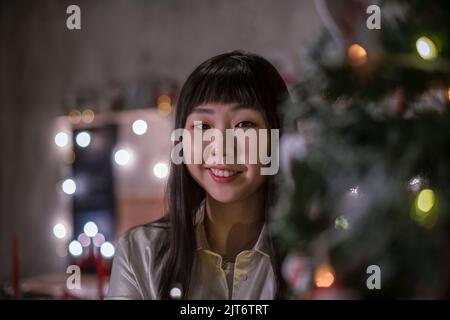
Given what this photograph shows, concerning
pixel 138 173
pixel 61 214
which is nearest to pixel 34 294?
pixel 61 214

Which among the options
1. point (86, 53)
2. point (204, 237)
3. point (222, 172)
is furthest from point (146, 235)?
point (86, 53)

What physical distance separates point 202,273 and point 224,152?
0.26 metres

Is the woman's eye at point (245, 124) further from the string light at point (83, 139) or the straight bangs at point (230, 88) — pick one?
the string light at point (83, 139)

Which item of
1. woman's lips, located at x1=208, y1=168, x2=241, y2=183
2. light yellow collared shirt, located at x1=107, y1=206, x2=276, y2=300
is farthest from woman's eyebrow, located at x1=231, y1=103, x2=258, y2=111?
light yellow collared shirt, located at x1=107, y1=206, x2=276, y2=300

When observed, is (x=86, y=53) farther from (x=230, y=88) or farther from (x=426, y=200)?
(x=426, y=200)

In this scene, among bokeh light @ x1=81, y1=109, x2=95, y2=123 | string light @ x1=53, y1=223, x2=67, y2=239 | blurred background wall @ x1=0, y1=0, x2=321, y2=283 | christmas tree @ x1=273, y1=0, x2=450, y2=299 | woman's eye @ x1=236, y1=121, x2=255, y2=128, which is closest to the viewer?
christmas tree @ x1=273, y1=0, x2=450, y2=299

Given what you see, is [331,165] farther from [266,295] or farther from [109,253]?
[109,253]

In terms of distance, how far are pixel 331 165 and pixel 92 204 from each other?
2.57 ft

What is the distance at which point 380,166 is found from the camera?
49 cm

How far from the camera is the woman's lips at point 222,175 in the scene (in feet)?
2.98

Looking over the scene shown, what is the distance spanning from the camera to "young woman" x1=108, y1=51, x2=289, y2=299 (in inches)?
35.7

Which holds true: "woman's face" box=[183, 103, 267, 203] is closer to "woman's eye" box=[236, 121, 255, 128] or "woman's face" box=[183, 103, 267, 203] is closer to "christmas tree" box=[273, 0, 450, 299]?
"woman's eye" box=[236, 121, 255, 128]

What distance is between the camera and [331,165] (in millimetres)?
503

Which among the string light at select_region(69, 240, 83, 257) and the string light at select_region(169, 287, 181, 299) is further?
the string light at select_region(69, 240, 83, 257)
